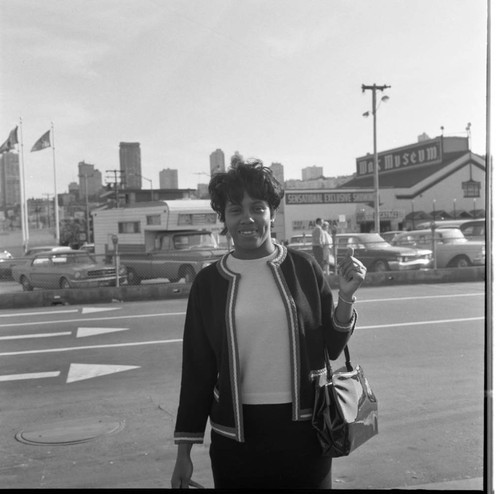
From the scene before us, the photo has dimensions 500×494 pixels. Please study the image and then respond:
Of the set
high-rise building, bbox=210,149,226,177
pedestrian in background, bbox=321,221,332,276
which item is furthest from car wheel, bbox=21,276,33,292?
high-rise building, bbox=210,149,226,177

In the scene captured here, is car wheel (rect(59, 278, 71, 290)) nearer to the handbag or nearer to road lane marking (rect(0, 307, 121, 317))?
road lane marking (rect(0, 307, 121, 317))

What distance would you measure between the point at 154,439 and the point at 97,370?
8.60 feet

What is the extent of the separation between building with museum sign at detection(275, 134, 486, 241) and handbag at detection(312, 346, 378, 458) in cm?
2838

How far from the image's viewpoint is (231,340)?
2305 mm

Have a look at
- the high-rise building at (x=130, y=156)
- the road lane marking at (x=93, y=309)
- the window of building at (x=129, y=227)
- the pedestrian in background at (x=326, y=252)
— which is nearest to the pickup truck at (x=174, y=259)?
the road lane marking at (x=93, y=309)

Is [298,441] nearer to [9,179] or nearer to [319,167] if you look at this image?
[319,167]

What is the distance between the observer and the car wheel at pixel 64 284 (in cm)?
1550

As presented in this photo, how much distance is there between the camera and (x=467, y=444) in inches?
182

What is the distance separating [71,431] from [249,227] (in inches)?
138

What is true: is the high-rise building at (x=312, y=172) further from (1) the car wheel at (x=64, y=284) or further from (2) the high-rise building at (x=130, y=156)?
(1) the car wheel at (x=64, y=284)

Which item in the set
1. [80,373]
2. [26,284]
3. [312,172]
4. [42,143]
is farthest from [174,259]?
[312,172]

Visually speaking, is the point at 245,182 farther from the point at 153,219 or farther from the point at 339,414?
the point at 153,219

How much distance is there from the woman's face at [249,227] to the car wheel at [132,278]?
13352 millimetres

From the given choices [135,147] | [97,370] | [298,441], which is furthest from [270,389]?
[97,370]
